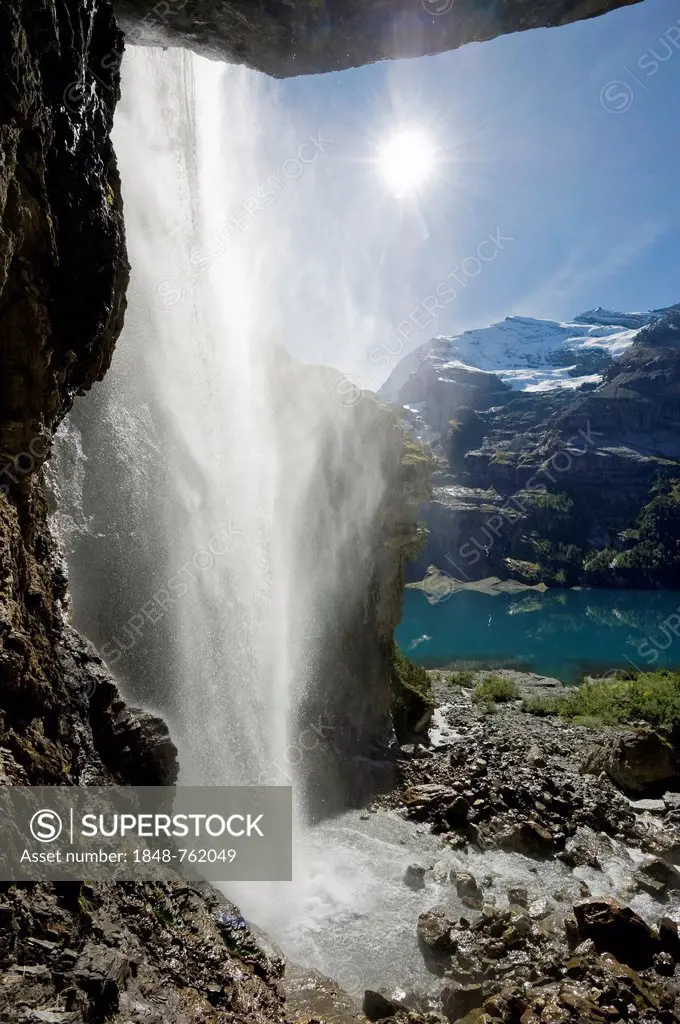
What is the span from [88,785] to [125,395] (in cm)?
968

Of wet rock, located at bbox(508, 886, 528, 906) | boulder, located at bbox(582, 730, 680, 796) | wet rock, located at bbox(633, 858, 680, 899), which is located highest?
boulder, located at bbox(582, 730, 680, 796)

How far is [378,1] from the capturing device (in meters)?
9.89

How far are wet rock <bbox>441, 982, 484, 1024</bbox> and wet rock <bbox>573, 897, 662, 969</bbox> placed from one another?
6.70 ft

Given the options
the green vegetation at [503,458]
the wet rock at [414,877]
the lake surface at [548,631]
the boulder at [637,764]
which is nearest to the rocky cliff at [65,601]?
the wet rock at [414,877]

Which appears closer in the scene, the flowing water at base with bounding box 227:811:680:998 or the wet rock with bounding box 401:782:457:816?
the flowing water at base with bounding box 227:811:680:998

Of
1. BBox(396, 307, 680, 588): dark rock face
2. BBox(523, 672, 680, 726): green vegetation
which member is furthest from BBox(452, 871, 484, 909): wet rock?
BBox(396, 307, 680, 588): dark rock face

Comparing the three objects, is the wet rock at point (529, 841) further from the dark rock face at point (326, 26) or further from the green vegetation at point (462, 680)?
the green vegetation at point (462, 680)

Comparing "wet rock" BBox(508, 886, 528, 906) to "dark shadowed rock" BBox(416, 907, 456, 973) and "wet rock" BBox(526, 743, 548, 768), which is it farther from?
"wet rock" BBox(526, 743, 548, 768)

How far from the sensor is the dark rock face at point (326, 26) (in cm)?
965

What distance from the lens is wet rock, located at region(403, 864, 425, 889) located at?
10.7 metres

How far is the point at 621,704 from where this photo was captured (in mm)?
27031

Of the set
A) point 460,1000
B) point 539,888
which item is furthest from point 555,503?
point 460,1000

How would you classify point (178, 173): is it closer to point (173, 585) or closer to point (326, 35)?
point (326, 35)

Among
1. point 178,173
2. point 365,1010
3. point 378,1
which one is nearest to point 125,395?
point 178,173
